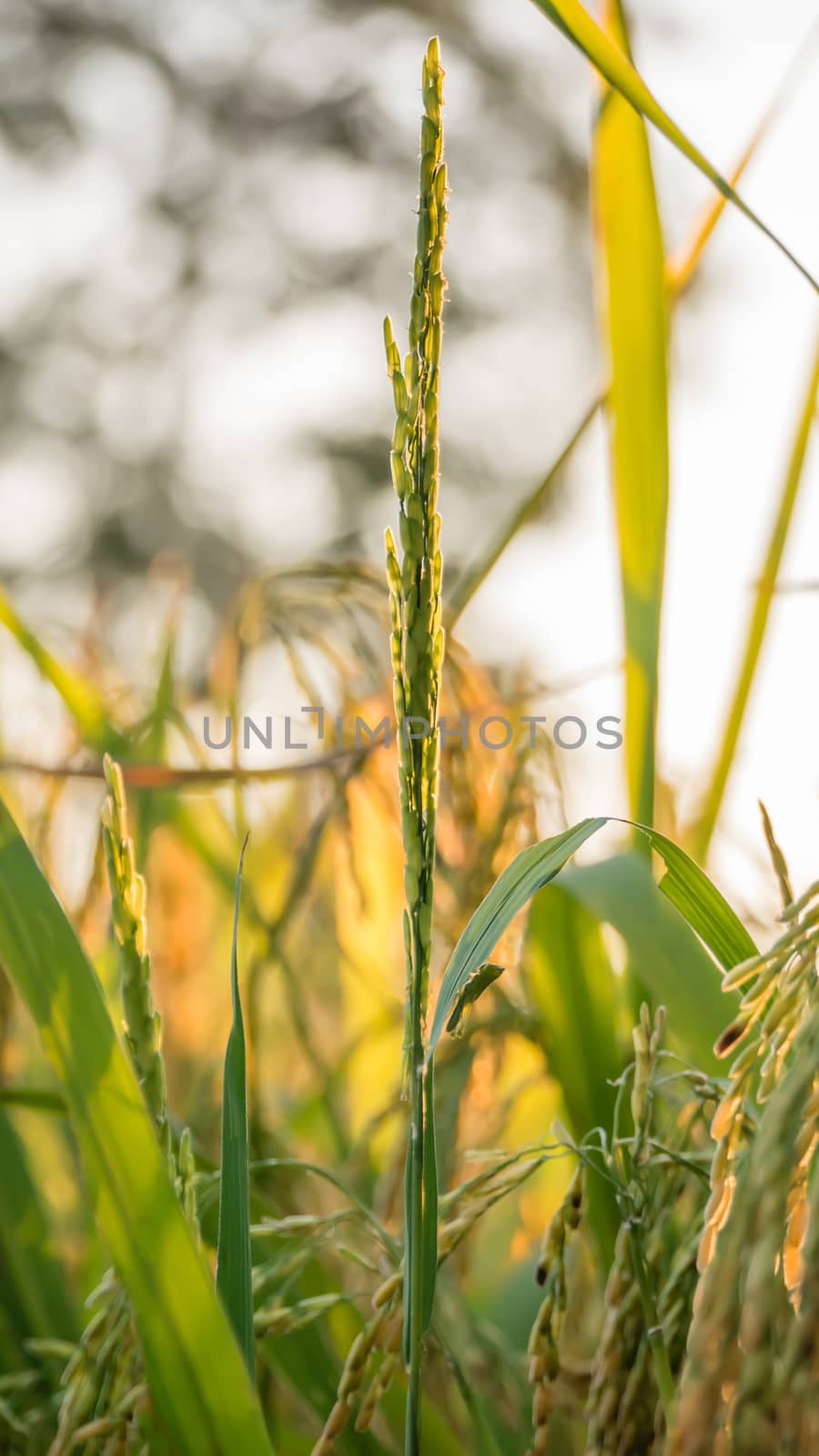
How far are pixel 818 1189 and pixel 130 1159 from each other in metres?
0.18

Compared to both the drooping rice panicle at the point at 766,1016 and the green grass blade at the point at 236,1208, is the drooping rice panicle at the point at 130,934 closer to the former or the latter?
the green grass blade at the point at 236,1208

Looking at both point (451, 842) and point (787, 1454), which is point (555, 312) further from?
point (787, 1454)

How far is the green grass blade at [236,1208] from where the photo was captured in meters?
0.35

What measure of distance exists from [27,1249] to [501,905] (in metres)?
0.39

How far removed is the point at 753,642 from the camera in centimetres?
63

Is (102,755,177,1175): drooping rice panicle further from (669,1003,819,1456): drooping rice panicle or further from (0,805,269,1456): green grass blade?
(669,1003,819,1456): drooping rice panicle

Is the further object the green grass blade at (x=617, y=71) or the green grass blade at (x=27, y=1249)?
the green grass blade at (x=27, y=1249)

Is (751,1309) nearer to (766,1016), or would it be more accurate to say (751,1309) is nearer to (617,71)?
(766,1016)

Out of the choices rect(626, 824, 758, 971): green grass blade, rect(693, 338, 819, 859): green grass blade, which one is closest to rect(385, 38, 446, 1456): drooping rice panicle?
rect(626, 824, 758, 971): green grass blade

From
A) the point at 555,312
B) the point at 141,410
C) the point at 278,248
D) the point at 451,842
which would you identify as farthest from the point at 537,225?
the point at 451,842

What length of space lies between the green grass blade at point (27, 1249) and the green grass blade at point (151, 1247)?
27cm

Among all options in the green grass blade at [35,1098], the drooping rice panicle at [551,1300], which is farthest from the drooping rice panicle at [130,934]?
the green grass blade at [35,1098]

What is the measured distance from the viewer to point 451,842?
0.74 metres

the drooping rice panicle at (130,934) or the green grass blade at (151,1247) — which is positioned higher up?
the drooping rice panicle at (130,934)
